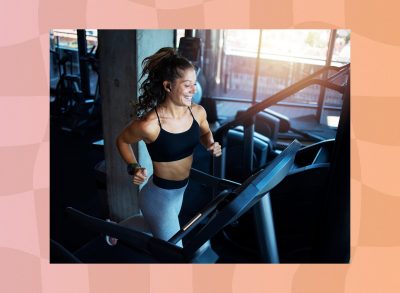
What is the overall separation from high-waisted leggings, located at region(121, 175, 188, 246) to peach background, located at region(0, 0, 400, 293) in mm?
158

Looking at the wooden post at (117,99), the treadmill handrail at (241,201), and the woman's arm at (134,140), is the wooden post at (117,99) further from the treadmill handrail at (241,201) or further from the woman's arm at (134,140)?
the treadmill handrail at (241,201)

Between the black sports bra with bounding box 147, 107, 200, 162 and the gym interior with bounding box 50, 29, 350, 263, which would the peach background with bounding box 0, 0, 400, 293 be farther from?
the black sports bra with bounding box 147, 107, 200, 162

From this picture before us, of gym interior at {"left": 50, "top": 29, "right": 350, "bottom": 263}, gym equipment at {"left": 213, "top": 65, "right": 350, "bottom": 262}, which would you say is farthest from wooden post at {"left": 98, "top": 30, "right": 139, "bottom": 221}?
gym equipment at {"left": 213, "top": 65, "right": 350, "bottom": 262}

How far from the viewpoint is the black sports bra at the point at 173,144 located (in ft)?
→ 3.59

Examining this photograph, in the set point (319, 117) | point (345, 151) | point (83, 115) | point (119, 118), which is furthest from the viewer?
point (319, 117)

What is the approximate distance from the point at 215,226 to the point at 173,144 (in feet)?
0.94

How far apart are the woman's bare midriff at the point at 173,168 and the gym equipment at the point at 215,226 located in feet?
0.47

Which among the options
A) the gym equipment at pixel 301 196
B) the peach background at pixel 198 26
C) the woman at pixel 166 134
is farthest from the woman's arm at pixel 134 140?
the gym equipment at pixel 301 196

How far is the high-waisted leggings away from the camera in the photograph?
3.93ft

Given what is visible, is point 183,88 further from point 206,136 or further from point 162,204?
point 162,204
